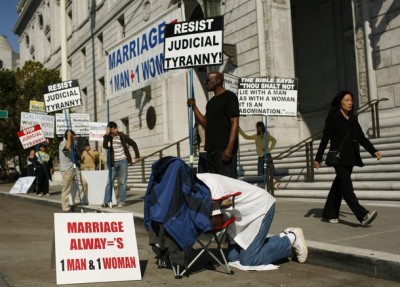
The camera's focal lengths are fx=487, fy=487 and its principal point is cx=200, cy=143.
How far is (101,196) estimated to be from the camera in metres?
12.0

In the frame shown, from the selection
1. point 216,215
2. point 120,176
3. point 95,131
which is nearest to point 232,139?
point 216,215

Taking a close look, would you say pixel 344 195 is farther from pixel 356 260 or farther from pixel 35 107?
pixel 35 107

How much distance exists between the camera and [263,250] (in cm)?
512

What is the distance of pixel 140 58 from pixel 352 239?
6.22m

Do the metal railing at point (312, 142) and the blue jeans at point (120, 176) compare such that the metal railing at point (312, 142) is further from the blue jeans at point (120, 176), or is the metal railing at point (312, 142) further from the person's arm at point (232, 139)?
the person's arm at point (232, 139)

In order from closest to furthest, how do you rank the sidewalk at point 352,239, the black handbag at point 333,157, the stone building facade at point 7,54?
the sidewalk at point 352,239 < the black handbag at point 333,157 < the stone building facade at point 7,54

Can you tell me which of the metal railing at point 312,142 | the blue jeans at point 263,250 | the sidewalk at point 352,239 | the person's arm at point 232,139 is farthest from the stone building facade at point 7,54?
the blue jeans at point 263,250

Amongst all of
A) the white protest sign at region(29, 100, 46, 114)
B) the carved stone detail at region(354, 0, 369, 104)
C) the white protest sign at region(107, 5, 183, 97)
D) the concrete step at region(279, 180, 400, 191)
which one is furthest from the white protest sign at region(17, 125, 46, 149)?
the carved stone detail at region(354, 0, 369, 104)

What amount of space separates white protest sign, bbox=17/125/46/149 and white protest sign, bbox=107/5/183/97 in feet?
21.3

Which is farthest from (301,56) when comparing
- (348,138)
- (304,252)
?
(304,252)

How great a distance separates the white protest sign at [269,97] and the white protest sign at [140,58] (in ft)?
6.99

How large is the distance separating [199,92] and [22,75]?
1714 cm

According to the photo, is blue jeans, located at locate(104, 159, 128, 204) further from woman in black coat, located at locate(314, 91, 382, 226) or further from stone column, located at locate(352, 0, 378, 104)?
stone column, located at locate(352, 0, 378, 104)

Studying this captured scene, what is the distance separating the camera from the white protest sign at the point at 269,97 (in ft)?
34.9
